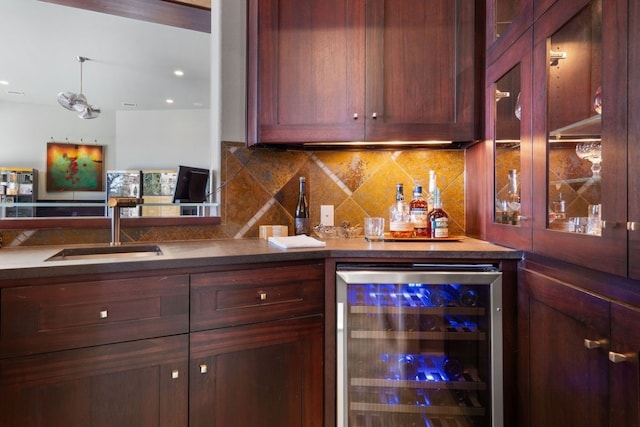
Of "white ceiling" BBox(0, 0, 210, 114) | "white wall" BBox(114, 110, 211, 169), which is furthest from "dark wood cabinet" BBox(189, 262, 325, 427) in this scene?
"white ceiling" BBox(0, 0, 210, 114)

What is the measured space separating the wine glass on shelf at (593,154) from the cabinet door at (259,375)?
42.3 inches

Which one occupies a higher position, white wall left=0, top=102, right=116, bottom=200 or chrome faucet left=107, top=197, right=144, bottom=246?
white wall left=0, top=102, right=116, bottom=200

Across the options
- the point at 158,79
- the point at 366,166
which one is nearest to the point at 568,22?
the point at 366,166

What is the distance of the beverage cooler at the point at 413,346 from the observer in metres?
1.41

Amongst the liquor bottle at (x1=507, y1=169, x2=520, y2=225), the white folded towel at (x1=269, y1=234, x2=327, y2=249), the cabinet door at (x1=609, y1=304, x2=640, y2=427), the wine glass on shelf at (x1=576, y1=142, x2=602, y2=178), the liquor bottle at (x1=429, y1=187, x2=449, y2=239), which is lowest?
the cabinet door at (x1=609, y1=304, x2=640, y2=427)

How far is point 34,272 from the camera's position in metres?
1.02

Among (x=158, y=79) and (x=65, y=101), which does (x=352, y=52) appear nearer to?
(x=158, y=79)

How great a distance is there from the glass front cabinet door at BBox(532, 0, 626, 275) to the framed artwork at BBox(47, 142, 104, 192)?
256 centimetres

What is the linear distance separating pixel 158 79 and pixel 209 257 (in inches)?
95.7

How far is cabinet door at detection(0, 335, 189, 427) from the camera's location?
1005 mm

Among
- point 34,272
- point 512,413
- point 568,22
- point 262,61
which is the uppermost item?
point 262,61

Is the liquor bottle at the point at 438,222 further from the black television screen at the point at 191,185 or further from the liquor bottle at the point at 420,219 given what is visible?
the black television screen at the point at 191,185

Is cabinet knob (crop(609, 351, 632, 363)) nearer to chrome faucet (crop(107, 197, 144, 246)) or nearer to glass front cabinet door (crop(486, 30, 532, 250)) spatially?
glass front cabinet door (crop(486, 30, 532, 250))

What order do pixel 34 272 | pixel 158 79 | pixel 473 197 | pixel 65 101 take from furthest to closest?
pixel 158 79 < pixel 65 101 < pixel 473 197 < pixel 34 272
